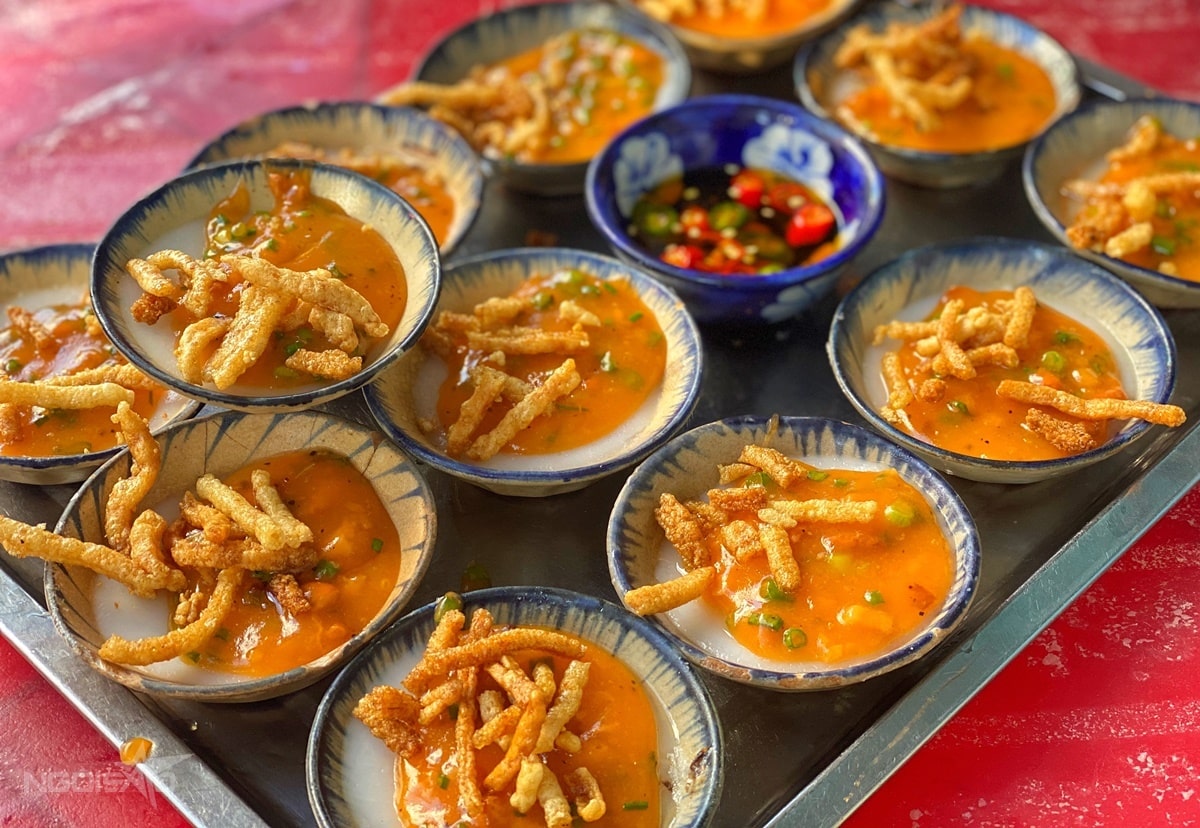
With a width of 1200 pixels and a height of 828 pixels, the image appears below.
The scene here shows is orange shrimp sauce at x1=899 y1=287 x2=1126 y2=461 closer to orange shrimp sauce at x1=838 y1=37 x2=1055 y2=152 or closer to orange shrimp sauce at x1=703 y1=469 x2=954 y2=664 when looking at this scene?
orange shrimp sauce at x1=703 y1=469 x2=954 y2=664

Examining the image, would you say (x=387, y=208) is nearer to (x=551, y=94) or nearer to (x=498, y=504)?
(x=498, y=504)

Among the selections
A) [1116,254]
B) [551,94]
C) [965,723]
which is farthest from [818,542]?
[551,94]

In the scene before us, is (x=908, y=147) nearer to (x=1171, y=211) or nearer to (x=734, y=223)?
(x=734, y=223)

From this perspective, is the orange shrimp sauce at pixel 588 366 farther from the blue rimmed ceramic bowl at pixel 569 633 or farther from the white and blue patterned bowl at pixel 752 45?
the white and blue patterned bowl at pixel 752 45

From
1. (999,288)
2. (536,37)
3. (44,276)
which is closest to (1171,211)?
(999,288)

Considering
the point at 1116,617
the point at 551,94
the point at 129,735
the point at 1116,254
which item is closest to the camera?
the point at 129,735

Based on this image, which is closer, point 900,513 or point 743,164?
point 900,513

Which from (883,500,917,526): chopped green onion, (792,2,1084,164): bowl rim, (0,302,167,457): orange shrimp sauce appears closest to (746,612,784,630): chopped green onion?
(883,500,917,526): chopped green onion
